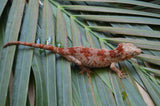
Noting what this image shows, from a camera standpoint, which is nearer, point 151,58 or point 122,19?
point 151,58

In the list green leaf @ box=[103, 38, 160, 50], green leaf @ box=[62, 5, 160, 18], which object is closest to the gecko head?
green leaf @ box=[103, 38, 160, 50]

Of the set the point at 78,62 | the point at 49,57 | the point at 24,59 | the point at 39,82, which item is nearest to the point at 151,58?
the point at 78,62

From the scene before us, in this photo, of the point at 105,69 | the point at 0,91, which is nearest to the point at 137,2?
the point at 105,69

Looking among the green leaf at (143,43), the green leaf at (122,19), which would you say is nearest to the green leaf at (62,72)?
the green leaf at (122,19)

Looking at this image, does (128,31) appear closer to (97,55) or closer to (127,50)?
(127,50)

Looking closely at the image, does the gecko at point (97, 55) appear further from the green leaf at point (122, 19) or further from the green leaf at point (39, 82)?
the green leaf at point (122, 19)

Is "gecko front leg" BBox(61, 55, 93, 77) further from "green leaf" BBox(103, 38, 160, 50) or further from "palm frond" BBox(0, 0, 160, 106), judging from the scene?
"green leaf" BBox(103, 38, 160, 50)
